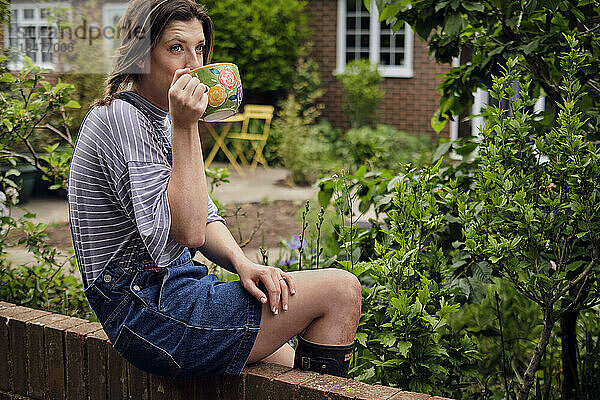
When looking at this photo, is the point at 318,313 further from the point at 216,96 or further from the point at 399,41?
the point at 399,41

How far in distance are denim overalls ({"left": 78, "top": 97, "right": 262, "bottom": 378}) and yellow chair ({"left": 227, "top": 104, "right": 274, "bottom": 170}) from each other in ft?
29.9

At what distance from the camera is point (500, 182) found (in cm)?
204

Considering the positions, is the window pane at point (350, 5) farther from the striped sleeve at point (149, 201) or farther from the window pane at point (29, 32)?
the striped sleeve at point (149, 201)

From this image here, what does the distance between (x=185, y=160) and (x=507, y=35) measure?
1669 mm

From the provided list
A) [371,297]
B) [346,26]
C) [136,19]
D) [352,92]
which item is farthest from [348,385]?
[346,26]

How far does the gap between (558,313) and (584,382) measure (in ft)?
2.01

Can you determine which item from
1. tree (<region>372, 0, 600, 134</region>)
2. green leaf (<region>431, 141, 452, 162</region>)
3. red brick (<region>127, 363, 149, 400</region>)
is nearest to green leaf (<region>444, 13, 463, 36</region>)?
tree (<region>372, 0, 600, 134</region>)

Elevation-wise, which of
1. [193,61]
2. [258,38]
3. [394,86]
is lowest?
[193,61]

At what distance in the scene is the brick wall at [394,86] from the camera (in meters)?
12.6

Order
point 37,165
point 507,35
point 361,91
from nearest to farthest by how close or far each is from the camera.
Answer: point 507,35, point 37,165, point 361,91

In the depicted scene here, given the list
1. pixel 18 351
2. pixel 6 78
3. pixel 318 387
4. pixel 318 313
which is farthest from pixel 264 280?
pixel 6 78

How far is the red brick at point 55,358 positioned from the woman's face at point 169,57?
34.3 inches

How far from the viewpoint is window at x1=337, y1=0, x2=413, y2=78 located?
43.0 ft

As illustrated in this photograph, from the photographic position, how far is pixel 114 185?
1.72 meters
